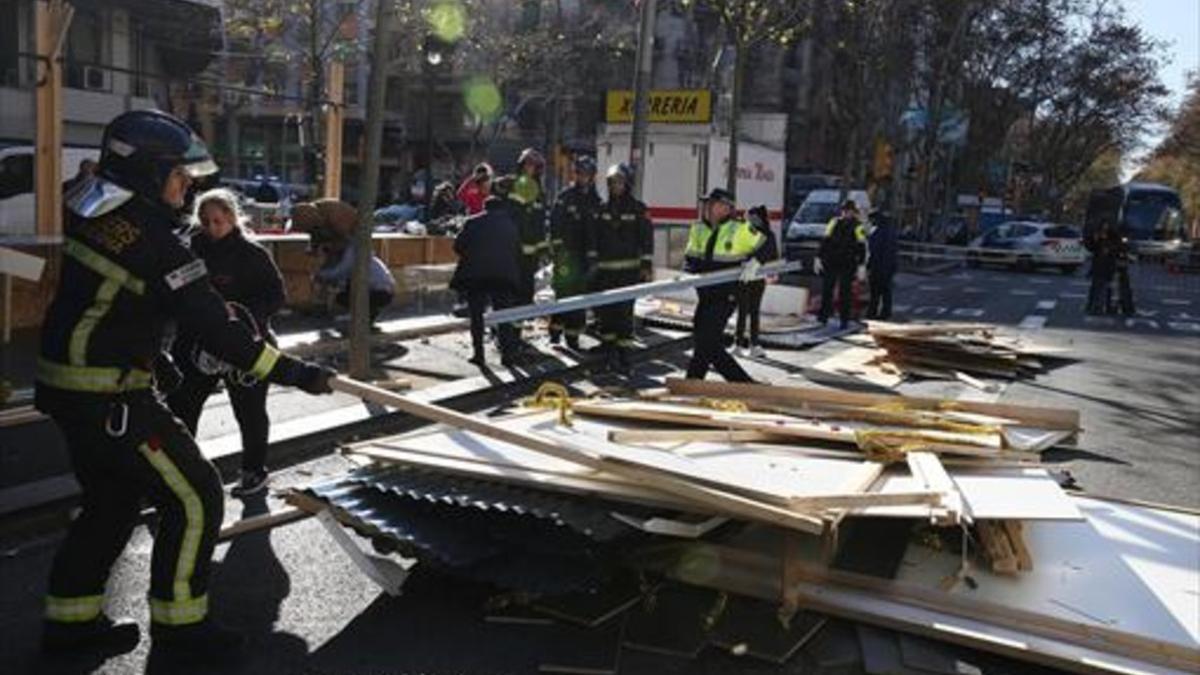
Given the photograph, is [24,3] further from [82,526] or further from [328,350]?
[82,526]

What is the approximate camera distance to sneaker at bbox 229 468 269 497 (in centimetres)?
636

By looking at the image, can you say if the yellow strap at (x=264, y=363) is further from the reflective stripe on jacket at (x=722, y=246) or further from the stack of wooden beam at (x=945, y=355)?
the stack of wooden beam at (x=945, y=355)

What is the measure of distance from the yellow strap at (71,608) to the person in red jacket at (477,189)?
8.19 m

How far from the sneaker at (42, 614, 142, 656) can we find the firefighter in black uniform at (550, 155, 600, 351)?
7.72 m

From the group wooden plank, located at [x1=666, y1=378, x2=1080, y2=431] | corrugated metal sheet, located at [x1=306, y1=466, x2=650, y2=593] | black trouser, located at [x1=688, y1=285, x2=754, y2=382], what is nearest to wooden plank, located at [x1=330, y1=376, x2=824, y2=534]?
corrugated metal sheet, located at [x1=306, y1=466, x2=650, y2=593]

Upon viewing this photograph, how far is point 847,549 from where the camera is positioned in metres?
5.06

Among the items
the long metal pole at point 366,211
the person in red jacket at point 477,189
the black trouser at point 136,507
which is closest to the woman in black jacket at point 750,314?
the person in red jacket at point 477,189

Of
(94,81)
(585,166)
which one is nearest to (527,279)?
(585,166)

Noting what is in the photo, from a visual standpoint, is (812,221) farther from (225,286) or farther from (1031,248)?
(225,286)

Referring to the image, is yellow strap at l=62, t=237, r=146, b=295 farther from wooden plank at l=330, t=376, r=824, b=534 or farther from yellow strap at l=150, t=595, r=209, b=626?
yellow strap at l=150, t=595, r=209, b=626

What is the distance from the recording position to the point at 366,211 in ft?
30.3

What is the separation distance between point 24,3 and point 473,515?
8.55m

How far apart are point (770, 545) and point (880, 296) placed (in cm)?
1402

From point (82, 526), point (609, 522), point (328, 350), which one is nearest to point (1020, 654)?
point (609, 522)
